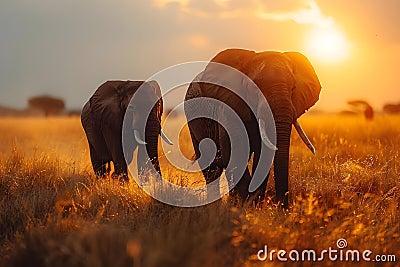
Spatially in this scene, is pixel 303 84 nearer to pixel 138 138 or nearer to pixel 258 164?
pixel 258 164

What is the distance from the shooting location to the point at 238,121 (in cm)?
806

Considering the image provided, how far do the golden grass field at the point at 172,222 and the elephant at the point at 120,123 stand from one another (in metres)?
1.03

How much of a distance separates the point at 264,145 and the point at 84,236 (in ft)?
11.3

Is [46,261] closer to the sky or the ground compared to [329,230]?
closer to the sky

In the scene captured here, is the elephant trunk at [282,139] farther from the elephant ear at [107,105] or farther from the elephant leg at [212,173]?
the elephant ear at [107,105]

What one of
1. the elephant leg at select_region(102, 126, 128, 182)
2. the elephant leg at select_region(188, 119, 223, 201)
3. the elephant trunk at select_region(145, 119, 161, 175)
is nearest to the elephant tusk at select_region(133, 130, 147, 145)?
the elephant trunk at select_region(145, 119, 161, 175)

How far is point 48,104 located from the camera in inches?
2331

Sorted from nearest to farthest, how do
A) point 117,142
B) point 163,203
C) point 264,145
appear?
Result: 1. point 163,203
2. point 264,145
3. point 117,142

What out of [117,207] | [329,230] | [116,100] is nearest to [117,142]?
[116,100]

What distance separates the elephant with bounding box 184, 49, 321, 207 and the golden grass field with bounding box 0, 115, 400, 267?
39 cm

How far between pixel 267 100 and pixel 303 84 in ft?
2.46

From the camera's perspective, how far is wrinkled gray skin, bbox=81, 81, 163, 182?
10.2 m

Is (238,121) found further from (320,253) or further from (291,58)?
(320,253)

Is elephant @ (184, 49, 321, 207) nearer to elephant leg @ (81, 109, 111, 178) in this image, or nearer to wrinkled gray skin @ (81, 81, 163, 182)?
wrinkled gray skin @ (81, 81, 163, 182)
